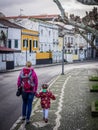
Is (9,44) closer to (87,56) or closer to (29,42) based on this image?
(29,42)

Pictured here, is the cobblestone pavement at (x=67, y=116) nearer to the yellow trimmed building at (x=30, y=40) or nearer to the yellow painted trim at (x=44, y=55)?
the yellow trimmed building at (x=30, y=40)

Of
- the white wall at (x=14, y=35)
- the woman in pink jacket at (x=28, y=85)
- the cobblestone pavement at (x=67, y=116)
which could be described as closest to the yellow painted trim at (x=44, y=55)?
the white wall at (x=14, y=35)

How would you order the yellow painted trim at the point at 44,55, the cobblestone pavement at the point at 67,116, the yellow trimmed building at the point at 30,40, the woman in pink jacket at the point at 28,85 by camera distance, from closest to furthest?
1. the cobblestone pavement at the point at 67,116
2. the woman in pink jacket at the point at 28,85
3. the yellow trimmed building at the point at 30,40
4. the yellow painted trim at the point at 44,55

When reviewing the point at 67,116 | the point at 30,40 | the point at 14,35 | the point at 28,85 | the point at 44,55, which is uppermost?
the point at 14,35

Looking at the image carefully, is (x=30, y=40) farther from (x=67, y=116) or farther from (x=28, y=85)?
(x=28, y=85)

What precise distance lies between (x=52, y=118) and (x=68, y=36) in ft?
254

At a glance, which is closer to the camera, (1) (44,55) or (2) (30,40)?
(2) (30,40)

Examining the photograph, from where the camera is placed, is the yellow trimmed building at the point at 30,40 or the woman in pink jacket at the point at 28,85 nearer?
the woman in pink jacket at the point at 28,85

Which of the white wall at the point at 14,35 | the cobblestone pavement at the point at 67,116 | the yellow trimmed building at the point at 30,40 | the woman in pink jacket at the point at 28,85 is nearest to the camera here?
the cobblestone pavement at the point at 67,116

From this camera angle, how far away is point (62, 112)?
13445 mm

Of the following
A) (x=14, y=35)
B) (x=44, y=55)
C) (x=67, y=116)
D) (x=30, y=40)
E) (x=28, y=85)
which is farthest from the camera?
(x=44, y=55)

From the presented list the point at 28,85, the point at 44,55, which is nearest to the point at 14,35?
the point at 44,55

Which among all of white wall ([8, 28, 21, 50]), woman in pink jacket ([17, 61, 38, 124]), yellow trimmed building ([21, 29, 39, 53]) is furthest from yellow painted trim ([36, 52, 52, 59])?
woman in pink jacket ([17, 61, 38, 124])

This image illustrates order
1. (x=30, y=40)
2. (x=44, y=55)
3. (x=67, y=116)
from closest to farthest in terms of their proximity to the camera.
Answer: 1. (x=67, y=116)
2. (x=30, y=40)
3. (x=44, y=55)
